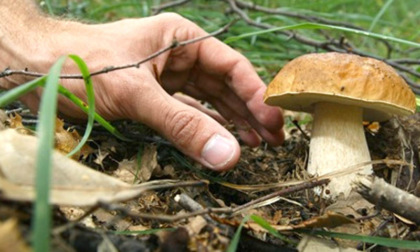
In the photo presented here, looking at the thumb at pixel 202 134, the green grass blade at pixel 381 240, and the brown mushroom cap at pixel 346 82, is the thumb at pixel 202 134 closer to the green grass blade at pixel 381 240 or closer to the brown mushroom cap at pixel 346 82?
the brown mushroom cap at pixel 346 82

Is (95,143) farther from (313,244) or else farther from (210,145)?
(313,244)

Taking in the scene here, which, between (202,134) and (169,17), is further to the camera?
(169,17)

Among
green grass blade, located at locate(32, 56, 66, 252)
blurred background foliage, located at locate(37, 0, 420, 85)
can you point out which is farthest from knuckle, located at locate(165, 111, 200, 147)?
blurred background foliage, located at locate(37, 0, 420, 85)

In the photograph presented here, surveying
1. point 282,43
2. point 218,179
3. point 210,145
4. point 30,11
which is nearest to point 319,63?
point 210,145

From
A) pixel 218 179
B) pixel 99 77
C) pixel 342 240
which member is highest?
pixel 99 77

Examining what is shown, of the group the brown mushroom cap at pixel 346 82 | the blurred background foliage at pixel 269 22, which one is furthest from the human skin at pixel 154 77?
the blurred background foliage at pixel 269 22

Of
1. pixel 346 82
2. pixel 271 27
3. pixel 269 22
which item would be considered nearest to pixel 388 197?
pixel 346 82

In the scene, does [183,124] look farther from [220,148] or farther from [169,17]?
[169,17]

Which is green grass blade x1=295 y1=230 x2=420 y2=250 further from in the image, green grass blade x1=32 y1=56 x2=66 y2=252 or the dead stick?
green grass blade x1=32 y1=56 x2=66 y2=252
